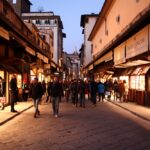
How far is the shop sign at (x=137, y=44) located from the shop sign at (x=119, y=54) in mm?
1698

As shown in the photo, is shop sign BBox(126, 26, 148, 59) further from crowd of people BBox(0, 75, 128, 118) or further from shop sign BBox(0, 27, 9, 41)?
shop sign BBox(0, 27, 9, 41)

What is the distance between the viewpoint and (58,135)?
41.9 feet

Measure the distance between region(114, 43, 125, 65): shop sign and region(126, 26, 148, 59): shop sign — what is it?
1698 millimetres

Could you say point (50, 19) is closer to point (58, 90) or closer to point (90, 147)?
point (58, 90)

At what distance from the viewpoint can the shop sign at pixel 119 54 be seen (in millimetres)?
27359

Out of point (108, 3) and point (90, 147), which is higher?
point (108, 3)

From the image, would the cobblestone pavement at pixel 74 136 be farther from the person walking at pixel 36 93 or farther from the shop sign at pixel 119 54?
the shop sign at pixel 119 54

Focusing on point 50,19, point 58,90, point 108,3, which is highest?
point 50,19

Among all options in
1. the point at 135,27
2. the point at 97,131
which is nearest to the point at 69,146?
the point at 97,131

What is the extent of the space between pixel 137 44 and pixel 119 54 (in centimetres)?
729

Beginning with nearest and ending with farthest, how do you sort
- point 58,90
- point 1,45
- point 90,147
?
1. point 90,147
2. point 58,90
3. point 1,45

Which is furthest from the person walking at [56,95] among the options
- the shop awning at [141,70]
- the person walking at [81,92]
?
the shop awning at [141,70]

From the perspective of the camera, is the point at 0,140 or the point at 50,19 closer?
the point at 0,140

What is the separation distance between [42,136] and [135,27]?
9559mm
